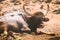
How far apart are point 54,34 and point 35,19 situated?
0.84 meters

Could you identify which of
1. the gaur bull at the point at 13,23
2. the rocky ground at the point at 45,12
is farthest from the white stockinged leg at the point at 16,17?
the rocky ground at the point at 45,12

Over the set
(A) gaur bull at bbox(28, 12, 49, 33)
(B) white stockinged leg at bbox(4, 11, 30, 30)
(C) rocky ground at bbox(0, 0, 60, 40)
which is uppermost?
(B) white stockinged leg at bbox(4, 11, 30, 30)

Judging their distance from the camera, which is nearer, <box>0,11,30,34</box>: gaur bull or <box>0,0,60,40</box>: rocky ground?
<box>0,0,60,40</box>: rocky ground

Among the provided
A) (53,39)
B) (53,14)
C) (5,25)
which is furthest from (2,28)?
(53,14)

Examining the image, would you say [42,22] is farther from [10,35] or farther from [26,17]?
[10,35]

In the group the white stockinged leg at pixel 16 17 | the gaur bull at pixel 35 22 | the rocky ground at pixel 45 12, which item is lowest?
the rocky ground at pixel 45 12

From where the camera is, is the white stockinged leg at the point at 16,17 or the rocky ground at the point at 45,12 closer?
the rocky ground at the point at 45,12

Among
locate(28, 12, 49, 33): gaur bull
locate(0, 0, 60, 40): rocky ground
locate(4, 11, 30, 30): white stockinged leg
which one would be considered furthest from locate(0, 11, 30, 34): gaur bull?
locate(0, 0, 60, 40): rocky ground

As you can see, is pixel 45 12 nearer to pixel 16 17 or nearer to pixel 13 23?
pixel 16 17

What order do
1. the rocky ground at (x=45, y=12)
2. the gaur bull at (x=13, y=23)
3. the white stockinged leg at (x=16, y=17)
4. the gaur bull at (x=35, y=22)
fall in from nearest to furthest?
the rocky ground at (x=45, y=12)
the gaur bull at (x=13, y=23)
the white stockinged leg at (x=16, y=17)
the gaur bull at (x=35, y=22)

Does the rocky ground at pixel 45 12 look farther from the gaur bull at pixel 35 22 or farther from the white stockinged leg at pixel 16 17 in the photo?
the white stockinged leg at pixel 16 17

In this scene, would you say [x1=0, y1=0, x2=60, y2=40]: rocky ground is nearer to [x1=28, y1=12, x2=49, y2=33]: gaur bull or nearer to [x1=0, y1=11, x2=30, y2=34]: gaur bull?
[x1=28, y1=12, x2=49, y2=33]: gaur bull

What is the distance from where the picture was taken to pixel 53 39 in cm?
535

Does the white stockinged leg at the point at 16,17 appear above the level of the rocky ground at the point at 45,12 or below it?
above
